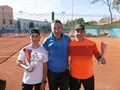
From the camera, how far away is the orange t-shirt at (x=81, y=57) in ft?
10.8

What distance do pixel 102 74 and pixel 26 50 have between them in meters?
4.10

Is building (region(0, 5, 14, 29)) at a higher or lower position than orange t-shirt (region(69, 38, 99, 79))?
higher

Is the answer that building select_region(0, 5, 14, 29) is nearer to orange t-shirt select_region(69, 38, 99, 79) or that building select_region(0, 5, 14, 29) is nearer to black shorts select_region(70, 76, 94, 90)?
orange t-shirt select_region(69, 38, 99, 79)

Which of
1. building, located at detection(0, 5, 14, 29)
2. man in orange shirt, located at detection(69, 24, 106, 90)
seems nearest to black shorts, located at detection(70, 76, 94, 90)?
man in orange shirt, located at detection(69, 24, 106, 90)

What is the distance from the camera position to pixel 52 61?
3.27 meters

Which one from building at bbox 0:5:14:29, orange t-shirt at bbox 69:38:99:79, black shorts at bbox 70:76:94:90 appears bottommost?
black shorts at bbox 70:76:94:90

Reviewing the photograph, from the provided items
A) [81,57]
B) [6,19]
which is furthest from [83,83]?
[6,19]

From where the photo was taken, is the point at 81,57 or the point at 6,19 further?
the point at 6,19

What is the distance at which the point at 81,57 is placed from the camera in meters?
3.28

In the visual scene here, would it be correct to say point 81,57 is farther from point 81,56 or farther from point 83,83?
point 83,83

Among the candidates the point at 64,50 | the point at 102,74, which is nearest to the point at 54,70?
the point at 64,50

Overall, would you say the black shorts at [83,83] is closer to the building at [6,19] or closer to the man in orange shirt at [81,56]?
the man in orange shirt at [81,56]

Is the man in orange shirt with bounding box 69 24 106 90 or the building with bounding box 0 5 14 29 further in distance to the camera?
the building with bounding box 0 5 14 29

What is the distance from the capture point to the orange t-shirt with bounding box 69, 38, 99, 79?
3283 millimetres
